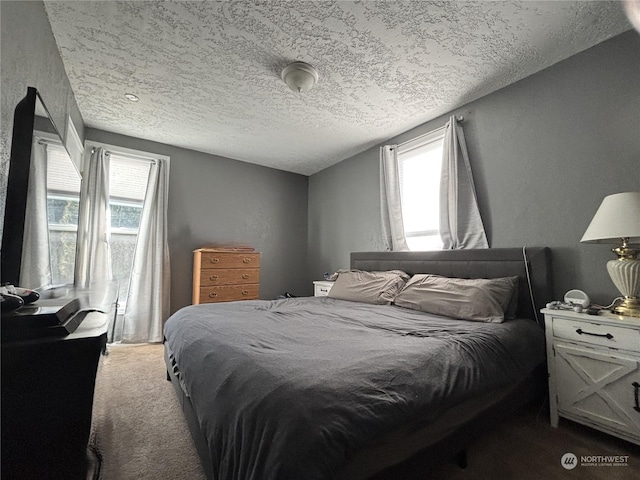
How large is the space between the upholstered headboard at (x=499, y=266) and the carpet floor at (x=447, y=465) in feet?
2.43

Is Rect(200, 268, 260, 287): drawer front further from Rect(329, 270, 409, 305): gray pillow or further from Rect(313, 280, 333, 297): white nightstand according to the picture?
Rect(329, 270, 409, 305): gray pillow

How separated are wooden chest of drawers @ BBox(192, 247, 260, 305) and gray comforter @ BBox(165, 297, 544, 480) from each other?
5.44ft

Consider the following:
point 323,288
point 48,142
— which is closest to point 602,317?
point 323,288

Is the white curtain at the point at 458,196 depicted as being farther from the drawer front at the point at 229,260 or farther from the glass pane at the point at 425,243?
the drawer front at the point at 229,260

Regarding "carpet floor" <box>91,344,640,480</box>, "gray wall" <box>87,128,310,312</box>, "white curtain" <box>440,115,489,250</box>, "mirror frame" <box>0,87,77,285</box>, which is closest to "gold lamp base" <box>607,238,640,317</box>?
"carpet floor" <box>91,344,640,480</box>

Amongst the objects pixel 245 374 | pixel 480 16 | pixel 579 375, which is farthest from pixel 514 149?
pixel 245 374

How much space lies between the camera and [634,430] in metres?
1.40

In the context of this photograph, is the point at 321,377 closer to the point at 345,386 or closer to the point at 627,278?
the point at 345,386

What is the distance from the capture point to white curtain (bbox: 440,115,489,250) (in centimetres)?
257

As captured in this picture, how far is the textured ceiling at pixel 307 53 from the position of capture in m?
1.70

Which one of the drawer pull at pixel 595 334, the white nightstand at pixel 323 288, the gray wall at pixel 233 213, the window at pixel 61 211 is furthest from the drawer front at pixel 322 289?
the window at pixel 61 211

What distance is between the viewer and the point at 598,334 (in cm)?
154

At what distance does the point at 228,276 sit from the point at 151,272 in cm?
90

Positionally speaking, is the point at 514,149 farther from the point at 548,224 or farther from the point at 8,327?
the point at 8,327
